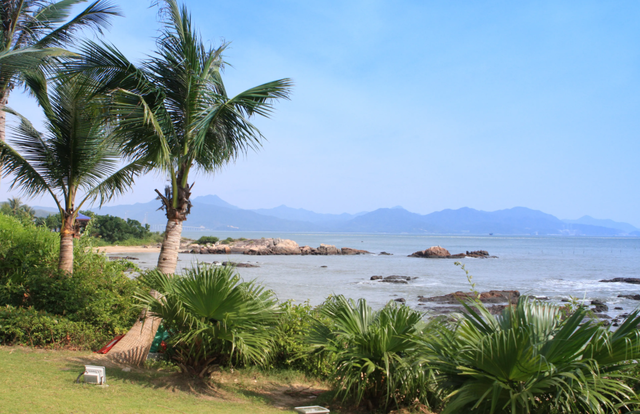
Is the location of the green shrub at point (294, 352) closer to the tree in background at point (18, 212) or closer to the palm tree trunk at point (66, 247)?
the palm tree trunk at point (66, 247)

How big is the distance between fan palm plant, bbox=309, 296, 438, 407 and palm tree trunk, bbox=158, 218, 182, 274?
3.18 metres

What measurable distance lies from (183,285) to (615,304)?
23.6 metres

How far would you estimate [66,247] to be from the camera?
8.80 metres

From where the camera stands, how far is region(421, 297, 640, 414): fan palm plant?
358 centimetres

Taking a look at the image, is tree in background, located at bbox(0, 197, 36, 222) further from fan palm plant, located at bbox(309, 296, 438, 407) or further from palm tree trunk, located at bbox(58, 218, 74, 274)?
fan palm plant, located at bbox(309, 296, 438, 407)

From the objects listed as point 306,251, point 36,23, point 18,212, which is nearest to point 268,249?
point 306,251

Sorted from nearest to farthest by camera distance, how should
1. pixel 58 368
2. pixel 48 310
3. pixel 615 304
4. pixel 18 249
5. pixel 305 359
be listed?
pixel 58 368 < pixel 305 359 < pixel 48 310 < pixel 18 249 < pixel 615 304

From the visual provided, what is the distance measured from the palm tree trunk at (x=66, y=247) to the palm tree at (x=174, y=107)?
2.08 m

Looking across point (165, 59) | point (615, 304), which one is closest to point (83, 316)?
point (165, 59)

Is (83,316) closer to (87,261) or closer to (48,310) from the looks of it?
(48,310)

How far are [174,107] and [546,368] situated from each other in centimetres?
730

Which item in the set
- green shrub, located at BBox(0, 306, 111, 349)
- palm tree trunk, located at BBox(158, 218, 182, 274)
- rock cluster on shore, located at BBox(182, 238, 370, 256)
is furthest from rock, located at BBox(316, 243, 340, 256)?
green shrub, located at BBox(0, 306, 111, 349)

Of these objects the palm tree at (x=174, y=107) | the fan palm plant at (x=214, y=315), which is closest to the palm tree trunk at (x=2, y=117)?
the palm tree at (x=174, y=107)

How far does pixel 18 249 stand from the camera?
31.1ft
